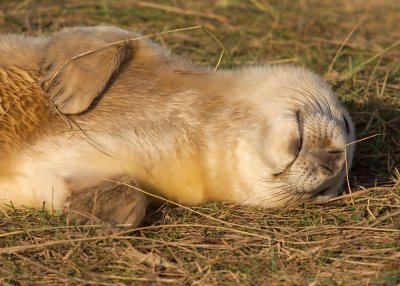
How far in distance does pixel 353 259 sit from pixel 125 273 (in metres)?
1.00

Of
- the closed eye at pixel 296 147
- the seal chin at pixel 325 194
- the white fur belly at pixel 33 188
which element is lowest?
the seal chin at pixel 325 194

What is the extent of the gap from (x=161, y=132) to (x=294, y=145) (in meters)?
0.66

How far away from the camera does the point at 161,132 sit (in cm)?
406

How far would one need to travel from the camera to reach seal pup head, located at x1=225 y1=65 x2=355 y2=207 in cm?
393

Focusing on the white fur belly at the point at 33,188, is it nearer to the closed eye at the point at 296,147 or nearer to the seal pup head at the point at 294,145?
the seal pup head at the point at 294,145

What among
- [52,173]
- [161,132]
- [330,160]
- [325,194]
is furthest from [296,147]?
[52,173]

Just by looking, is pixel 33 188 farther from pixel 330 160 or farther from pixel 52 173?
pixel 330 160

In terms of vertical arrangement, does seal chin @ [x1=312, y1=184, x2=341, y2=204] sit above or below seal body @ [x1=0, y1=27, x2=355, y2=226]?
Result: below

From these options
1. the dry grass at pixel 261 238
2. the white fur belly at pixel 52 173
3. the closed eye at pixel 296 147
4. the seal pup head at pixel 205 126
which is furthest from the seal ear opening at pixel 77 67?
the closed eye at pixel 296 147

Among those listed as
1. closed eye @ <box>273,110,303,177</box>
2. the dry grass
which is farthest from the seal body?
the dry grass

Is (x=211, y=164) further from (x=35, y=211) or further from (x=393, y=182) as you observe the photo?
(x=393, y=182)

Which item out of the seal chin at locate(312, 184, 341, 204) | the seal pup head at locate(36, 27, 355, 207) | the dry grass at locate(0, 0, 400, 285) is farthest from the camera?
the seal chin at locate(312, 184, 341, 204)

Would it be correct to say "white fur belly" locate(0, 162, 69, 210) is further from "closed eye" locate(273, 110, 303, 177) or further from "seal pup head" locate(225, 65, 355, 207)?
"closed eye" locate(273, 110, 303, 177)

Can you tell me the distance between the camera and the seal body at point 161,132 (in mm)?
3920
